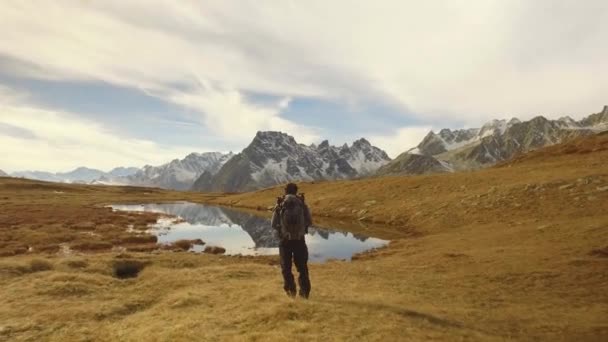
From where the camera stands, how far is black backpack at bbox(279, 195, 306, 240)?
60.2 feet

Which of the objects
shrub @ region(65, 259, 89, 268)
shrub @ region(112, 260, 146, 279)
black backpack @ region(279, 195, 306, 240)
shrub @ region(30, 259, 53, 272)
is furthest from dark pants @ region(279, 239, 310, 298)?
shrub @ region(30, 259, 53, 272)

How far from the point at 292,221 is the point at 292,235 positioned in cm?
55

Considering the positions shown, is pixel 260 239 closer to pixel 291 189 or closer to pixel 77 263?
pixel 77 263

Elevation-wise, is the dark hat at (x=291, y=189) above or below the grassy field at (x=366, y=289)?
above

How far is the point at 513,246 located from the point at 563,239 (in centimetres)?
335

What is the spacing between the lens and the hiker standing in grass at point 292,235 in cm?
1836

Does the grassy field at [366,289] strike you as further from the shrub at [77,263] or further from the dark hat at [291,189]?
the dark hat at [291,189]

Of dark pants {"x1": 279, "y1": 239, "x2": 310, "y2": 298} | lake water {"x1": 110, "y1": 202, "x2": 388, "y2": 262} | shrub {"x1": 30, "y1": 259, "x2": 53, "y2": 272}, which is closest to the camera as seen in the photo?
dark pants {"x1": 279, "y1": 239, "x2": 310, "y2": 298}

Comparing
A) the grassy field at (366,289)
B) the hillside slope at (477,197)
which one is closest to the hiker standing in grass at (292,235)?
the grassy field at (366,289)

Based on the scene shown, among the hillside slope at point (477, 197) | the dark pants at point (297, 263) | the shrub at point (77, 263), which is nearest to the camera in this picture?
the dark pants at point (297, 263)

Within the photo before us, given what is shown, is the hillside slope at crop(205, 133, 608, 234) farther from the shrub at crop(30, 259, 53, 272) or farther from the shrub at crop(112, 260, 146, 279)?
the shrub at crop(30, 259, 53, 272)

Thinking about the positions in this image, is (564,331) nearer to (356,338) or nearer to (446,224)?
(356,338)

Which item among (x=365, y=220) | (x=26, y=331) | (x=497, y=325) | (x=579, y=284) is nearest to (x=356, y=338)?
(x=497, y=325)

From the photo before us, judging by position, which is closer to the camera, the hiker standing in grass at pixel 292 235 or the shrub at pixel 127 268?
the hiker standing in grass at pixel 292 235
